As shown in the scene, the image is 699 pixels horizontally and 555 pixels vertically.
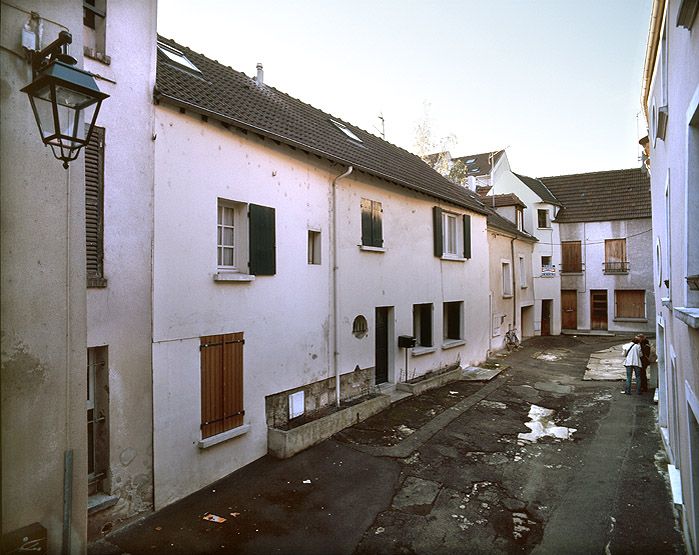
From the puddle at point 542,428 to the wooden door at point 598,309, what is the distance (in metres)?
16.4

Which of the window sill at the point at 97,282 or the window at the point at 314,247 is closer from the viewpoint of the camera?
the window sill at the point at 97,282

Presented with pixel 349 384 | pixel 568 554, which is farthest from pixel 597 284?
pixel 568 554

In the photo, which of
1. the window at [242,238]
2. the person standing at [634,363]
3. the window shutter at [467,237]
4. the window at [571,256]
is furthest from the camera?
the window at [571,256]

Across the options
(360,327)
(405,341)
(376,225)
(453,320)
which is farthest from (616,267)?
(360,327)

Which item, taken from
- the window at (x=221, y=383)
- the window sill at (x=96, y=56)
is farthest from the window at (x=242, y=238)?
the window sill at (x=96, y=56)

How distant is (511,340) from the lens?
66.8 feet

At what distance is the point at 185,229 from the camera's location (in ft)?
22.0

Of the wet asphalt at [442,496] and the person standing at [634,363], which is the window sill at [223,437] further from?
the person standing at [634,363]

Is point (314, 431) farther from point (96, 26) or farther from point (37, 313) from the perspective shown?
point (96, 26)

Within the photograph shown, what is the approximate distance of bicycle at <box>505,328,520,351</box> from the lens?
65.9ft

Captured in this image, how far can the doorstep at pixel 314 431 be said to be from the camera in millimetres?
7875

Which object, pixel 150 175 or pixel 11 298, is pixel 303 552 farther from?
pixel 150 175

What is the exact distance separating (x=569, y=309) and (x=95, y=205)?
84.9 ft

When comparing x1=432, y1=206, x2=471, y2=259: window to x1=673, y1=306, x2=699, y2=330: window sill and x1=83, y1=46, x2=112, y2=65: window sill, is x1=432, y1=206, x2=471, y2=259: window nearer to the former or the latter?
x1=83, y1=46, x2=112, y2=65: window sill
